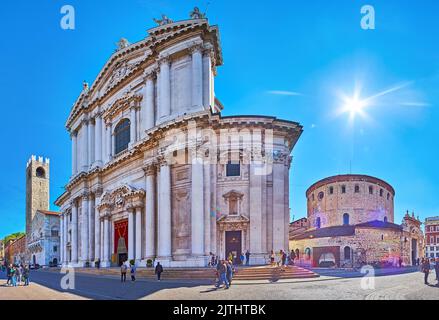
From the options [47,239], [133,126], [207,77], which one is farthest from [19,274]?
[47,239]

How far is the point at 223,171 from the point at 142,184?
7252 mm

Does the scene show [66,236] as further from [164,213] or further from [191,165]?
[191,165]

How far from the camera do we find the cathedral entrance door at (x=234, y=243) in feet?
85.4

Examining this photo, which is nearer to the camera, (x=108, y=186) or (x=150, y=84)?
(x=150, y=84)

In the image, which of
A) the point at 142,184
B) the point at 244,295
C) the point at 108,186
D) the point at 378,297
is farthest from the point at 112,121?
the point at 378,297

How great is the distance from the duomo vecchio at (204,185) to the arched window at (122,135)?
241 mm

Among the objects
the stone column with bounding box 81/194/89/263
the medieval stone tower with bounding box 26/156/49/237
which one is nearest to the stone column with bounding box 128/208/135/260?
the stone column with bounding box 81/194/89/263

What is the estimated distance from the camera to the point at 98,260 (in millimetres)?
33906

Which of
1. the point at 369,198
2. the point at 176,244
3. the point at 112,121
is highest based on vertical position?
the point at 112,121

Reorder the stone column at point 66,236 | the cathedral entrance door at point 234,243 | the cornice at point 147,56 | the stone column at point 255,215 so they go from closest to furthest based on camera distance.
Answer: the stone column at point 255,215 < the cathedral entrance door at point 234,243 < the cornice at point 147,56 < the stone column at point 66,236

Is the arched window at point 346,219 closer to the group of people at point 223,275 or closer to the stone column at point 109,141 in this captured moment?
the group of people at point 223,275

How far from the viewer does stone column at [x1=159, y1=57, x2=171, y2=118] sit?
27.9 metres

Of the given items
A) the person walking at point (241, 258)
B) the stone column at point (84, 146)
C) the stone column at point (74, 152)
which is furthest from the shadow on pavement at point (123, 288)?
the stone column at point (74, 152)
